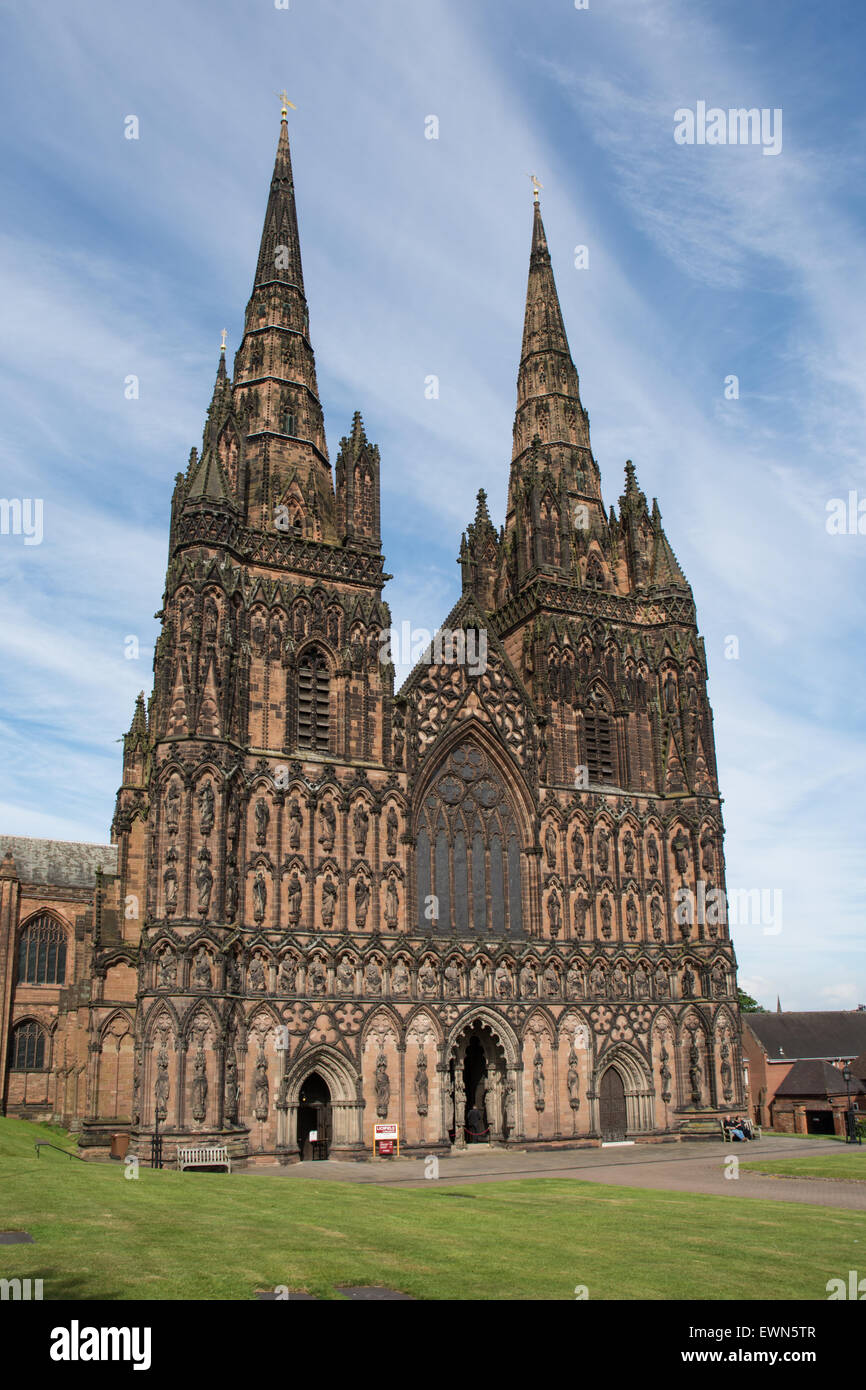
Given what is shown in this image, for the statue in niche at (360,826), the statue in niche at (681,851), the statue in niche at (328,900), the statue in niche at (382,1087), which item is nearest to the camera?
the statue in niche at (382,1087)

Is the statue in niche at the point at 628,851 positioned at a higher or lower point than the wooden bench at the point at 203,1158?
higher

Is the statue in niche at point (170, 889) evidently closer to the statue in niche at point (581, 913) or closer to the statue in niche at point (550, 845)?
the statue in niche at point (550, 845)

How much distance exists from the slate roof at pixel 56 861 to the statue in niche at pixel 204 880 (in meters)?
39.8

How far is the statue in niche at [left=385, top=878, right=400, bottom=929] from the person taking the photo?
3900cm

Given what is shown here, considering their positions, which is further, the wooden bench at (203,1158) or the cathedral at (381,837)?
the cathedral at (381,837)

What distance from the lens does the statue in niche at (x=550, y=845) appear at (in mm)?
43031

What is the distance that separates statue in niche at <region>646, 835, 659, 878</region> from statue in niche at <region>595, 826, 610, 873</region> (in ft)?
6.29

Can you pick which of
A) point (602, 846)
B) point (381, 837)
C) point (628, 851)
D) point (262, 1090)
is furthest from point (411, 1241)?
point (628, 851)

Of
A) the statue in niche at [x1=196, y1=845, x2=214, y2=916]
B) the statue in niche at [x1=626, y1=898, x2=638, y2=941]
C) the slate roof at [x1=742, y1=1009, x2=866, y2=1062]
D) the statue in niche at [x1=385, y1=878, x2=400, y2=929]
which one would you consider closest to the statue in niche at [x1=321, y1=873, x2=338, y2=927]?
the statue in niche at [x1=385, y1=878, x2=400, y2=929]

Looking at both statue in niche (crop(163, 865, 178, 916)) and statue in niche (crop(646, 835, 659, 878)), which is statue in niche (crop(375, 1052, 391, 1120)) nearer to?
statue in niche (crop(163, 865, 178, 916))

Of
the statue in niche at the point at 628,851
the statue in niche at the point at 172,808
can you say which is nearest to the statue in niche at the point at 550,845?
the statue in niche at the point at 628,851

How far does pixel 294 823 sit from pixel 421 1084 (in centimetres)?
991

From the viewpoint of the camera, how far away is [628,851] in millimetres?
44594
